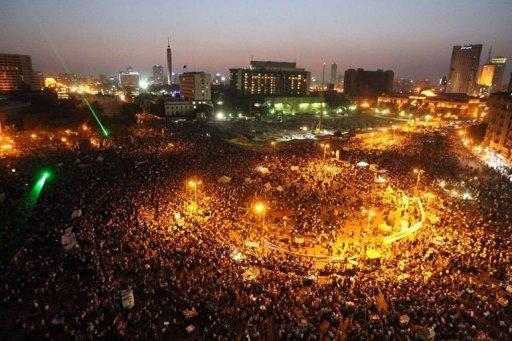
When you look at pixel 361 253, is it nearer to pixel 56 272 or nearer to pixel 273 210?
pixel 273 210

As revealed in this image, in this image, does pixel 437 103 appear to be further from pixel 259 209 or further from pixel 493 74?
pixel 493 74

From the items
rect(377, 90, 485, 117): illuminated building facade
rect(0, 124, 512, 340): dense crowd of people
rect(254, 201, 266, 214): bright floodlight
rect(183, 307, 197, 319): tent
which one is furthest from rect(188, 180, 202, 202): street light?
rect(377, 90, 485, 117): illuminated building facade

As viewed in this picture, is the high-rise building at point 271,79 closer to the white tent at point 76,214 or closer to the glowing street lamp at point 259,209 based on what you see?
the glowing street lamp at point 259,209

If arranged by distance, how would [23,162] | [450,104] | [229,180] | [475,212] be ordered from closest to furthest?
1. [475,212]
2. [229,180]
3. [23,162]
4. [450,104]

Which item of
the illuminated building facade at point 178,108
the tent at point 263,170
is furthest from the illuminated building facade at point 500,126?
the illuminated building facade at point 178,108

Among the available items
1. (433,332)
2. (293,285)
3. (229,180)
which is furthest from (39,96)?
(433,332)
